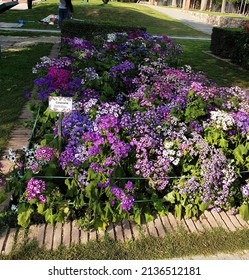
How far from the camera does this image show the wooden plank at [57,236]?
304cm

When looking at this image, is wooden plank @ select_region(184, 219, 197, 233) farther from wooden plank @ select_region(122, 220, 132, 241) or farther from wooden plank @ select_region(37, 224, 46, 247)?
wooden plank @ select_region(37, 224, 46, 247)

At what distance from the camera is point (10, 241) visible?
3.03 metres

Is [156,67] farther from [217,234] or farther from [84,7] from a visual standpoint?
[84,7]

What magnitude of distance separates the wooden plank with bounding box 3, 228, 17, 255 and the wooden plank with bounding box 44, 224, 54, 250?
28 cm

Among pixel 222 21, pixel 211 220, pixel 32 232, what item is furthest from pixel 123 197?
pixel 222 21

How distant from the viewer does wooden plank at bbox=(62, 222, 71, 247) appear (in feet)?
10.1

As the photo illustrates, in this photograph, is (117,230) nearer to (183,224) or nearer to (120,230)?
(120,230)

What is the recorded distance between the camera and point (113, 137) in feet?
10.8

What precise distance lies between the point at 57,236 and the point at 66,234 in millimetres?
84

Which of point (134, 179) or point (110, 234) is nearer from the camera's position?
point (110, 234)

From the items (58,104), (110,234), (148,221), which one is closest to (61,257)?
(110,234)

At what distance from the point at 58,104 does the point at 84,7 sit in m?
21.5

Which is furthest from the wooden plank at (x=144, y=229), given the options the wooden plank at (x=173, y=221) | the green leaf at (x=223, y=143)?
the green leaf at (x=223, y=143)

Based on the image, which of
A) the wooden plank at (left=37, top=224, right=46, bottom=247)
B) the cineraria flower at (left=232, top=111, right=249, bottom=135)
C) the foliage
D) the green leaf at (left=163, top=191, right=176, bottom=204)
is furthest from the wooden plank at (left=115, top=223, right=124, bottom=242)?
the foliage
